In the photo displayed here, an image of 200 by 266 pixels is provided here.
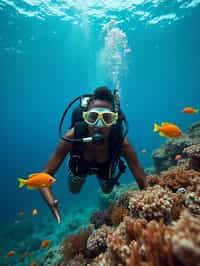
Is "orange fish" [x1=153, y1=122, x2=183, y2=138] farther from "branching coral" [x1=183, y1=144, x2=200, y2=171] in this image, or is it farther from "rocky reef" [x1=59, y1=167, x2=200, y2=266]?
"rocky reef" [x1=59, y1=167, x2=200, y2=266]

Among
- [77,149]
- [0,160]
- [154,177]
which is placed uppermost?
[77,149]

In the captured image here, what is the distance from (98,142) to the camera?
418cm

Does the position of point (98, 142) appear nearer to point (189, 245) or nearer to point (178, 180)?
point (178, 180)

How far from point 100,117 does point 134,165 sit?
4.89 feet

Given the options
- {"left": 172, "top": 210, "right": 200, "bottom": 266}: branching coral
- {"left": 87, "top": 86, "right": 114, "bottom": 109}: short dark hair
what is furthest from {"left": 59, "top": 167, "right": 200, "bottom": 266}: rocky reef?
{"left": 87, "top": 86, "right": 114, "bottom": 109}: short dark hair

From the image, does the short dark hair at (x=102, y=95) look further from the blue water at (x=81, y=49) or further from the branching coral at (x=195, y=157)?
the blue water at (x=81, y=49)

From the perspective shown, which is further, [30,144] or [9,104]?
[30,144]

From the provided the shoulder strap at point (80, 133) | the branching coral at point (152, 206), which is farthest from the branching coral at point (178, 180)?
the shoulder strap at point (80, 133)

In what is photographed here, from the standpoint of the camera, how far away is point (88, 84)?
53.2 meters

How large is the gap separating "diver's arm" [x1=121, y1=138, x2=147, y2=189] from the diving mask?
77 cm

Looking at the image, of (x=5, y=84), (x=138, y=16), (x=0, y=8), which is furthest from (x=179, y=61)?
(x=5, y=84)

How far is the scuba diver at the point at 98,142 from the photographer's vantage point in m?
4.19

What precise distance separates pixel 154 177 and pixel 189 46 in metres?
34.4

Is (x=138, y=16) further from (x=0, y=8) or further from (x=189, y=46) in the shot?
(x=0, y=8)
